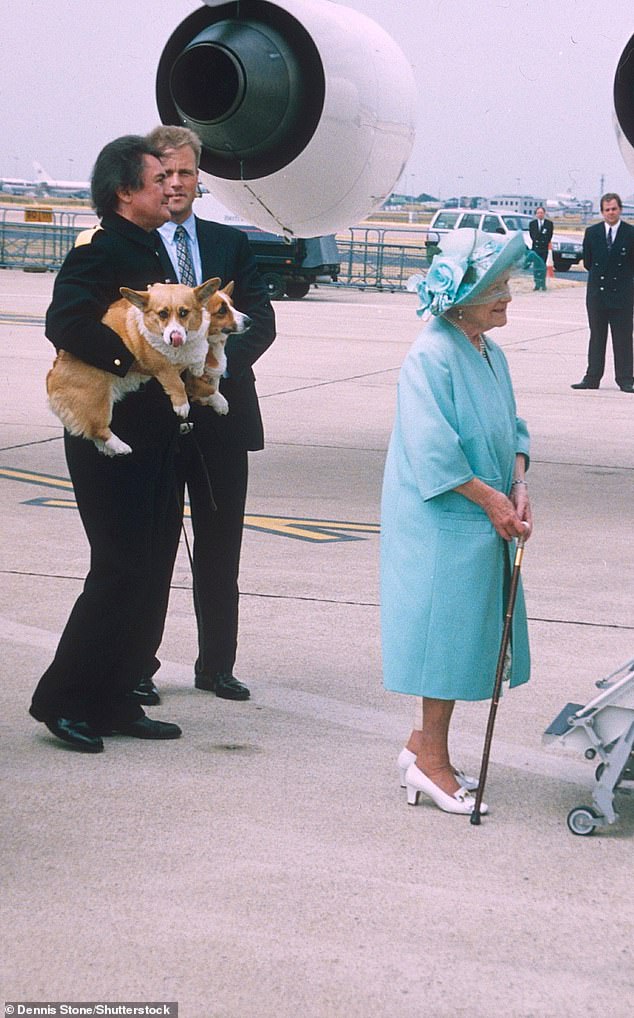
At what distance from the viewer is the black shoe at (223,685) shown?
539 cm

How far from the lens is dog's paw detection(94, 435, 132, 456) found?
4688 millimetres

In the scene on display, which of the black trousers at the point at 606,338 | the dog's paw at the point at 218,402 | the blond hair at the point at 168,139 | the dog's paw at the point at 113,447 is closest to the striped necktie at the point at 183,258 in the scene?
the blond hair at the point at 168,139

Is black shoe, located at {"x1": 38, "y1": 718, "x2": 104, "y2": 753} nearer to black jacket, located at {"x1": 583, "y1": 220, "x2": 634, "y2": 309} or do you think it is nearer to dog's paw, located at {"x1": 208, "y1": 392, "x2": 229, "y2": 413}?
dog's paw, located at {"x1": 208, "y1": 392, "x2": 229, "y2": 413}

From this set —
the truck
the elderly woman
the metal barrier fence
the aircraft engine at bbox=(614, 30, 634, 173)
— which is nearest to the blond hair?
the elderly woman

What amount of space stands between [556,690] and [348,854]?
5.75ft

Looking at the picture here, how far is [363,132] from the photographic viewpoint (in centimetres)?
812

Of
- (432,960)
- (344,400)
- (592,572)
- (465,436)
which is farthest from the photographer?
(344,400)

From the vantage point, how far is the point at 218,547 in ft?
17.8

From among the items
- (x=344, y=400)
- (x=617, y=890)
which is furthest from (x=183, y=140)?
(x=344, y=400)

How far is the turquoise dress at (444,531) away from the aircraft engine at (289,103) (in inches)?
148

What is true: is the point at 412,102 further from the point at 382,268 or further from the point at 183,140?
the point at 382,268

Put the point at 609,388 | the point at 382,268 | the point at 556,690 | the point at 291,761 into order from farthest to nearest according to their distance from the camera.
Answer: the point at 382,268, the point at 609,388, the point at 556,690, the point at 291,761

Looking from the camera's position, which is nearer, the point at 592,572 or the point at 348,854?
the point at 348,854

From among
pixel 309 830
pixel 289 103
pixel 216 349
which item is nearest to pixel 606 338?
pixel 289 103
